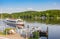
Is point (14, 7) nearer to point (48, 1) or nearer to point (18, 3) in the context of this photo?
point (18, 3)

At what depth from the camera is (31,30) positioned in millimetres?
1547

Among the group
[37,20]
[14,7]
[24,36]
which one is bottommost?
[24,36]

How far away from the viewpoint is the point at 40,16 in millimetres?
1545

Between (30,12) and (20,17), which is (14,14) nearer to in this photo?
(20,17)

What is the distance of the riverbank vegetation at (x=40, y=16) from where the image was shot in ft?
4.98

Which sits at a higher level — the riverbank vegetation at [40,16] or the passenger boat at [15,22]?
the riverbank vegetation at [40,16]

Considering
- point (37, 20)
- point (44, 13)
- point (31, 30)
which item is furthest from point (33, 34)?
point (44, 13)

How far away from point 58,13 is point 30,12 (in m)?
0.32

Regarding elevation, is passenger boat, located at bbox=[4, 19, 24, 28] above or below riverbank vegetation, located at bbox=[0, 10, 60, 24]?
below

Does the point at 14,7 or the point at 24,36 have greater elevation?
the point at 14,7

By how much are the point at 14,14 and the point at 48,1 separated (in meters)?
0.42

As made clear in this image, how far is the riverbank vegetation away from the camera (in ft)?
4.98

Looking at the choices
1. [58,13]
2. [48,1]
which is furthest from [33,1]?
[58,13]

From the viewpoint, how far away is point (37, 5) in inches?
61.0
